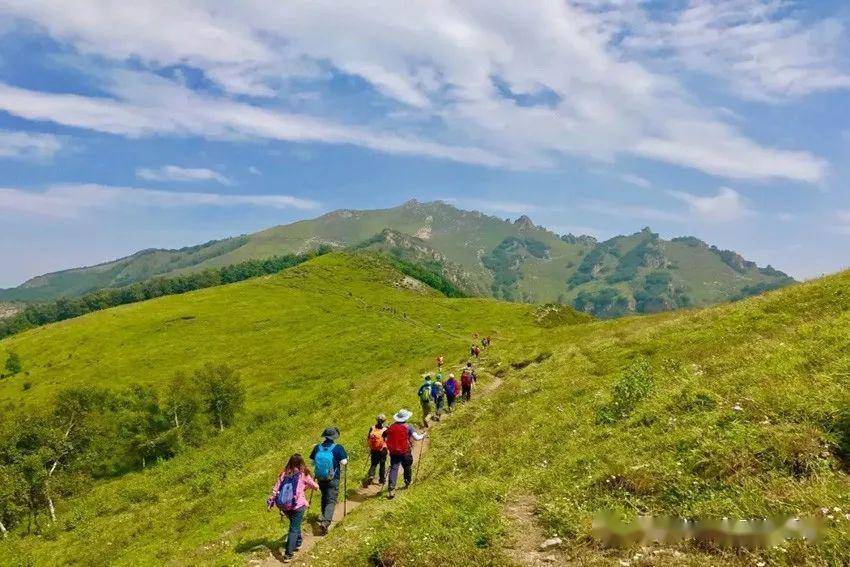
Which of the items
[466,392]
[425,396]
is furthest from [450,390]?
[425,396]

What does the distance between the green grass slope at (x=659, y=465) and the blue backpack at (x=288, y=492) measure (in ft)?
4.90

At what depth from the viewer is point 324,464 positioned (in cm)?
1598

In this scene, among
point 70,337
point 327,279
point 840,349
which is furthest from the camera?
point 327,279

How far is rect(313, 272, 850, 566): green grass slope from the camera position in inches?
350

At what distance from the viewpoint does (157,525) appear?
3250 cm

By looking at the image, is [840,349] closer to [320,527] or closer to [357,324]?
[320,527]

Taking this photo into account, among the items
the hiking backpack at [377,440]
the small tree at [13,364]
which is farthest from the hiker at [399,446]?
the small tree at [13,364]

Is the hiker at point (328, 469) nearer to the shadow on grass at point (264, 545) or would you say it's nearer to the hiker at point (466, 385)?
the shadow on grass at point (264, 545)

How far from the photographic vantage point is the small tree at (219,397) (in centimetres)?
7800

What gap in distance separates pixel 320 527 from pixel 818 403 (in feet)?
47.1

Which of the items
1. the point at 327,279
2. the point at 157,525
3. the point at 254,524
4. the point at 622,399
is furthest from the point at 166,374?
the point at 622,399

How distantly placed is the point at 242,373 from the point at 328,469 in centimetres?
10434

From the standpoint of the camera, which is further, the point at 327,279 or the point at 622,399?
the point at 327,279

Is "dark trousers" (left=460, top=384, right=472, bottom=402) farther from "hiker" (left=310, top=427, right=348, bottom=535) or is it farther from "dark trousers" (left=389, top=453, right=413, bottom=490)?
"hiker" (left=310, top=427, right=348, bottom=535)
